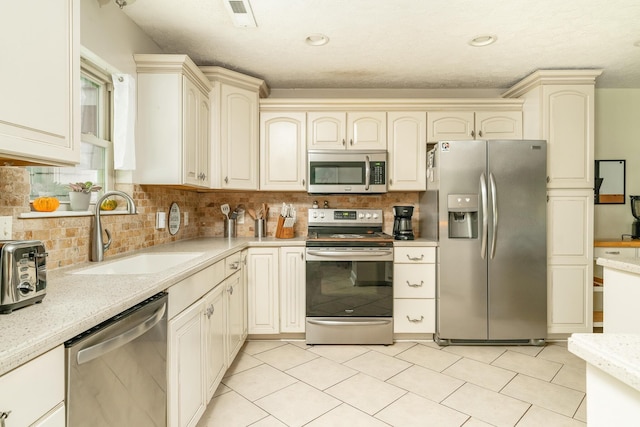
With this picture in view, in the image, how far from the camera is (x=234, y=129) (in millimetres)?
2990

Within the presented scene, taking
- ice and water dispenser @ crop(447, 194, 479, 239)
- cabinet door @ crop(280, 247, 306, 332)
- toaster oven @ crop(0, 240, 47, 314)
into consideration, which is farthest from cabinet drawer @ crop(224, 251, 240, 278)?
ice and water dispenser @ crop(447, 194, 479, 239)

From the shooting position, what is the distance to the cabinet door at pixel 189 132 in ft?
7.70

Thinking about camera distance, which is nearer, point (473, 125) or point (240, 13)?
point (240, 13)

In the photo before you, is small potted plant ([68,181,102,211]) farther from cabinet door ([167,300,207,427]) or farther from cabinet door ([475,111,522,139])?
cabinet door ([475,111,522,139])

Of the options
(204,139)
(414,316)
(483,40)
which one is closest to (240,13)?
(204,139)

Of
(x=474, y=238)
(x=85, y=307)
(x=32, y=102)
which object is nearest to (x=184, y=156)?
(x=32, y=102)

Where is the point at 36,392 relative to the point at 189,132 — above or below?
below

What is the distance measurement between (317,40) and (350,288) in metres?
1.99

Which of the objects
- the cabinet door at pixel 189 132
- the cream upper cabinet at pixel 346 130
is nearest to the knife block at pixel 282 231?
the cream upper cabinet at pixel 346 130

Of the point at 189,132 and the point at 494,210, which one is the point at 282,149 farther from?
the point at 494,210

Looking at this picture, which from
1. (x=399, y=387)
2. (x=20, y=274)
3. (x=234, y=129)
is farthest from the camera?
(x=234, y=129)

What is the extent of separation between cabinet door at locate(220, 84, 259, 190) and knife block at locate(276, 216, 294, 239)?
40cm

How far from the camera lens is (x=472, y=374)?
2414 millimetres

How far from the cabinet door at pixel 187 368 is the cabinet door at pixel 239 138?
149 centimetres
